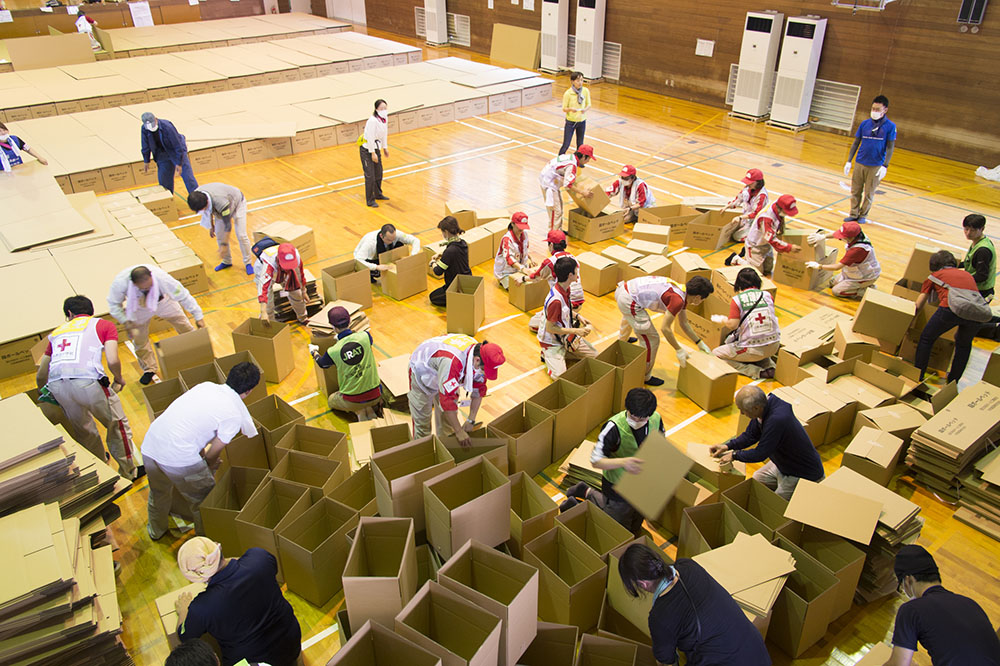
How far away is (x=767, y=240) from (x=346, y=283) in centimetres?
524

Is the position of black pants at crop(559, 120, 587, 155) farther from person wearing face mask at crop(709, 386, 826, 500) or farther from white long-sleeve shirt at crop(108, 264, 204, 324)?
person wearing face mask at crop(709, 386, 826, 500)

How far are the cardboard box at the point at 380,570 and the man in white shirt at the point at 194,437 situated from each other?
134 cm

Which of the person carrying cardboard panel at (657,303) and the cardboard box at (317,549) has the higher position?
the person carrying cardboard panel at (657,303)

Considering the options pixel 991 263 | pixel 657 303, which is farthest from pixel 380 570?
pixel 991 263

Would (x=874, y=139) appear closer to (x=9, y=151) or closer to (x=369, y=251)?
(x=369, y=251)

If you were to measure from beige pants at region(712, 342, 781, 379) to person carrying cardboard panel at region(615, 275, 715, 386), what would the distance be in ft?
0.99

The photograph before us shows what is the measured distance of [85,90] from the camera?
1538 centimetres

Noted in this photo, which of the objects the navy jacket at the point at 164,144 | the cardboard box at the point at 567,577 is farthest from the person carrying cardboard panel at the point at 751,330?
the navy jacket at the point at 164,144

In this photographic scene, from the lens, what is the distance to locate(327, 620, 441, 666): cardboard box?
3.43 m

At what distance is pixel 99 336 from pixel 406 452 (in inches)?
107

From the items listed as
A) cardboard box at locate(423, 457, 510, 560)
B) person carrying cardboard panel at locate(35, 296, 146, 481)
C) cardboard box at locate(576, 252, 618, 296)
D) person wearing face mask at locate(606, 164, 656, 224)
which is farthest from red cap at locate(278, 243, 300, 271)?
person wearing face mask at locate(606, 164, 656, 224)

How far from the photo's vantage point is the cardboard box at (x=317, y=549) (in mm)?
4465

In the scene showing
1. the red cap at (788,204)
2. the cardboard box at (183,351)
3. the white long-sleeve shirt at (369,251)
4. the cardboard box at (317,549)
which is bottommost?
the cardboard box at (317,549)

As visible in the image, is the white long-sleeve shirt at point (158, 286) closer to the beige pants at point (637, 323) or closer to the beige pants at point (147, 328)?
the beige pants at point (147, 328)
